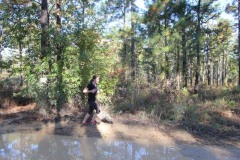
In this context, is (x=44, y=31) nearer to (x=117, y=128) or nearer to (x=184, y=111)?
(x=117, y=128)

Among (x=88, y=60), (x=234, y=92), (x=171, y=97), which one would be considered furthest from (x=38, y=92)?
(x=234, y=92)

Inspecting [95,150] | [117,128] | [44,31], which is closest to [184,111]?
[117,128]

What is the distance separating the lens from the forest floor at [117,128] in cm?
801

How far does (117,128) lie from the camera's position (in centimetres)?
871

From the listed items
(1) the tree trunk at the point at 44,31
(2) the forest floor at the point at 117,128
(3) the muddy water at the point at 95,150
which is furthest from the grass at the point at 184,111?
(1) the tree trunk at the point at 44,31

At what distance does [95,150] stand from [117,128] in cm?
200

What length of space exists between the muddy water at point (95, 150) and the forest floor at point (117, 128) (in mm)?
407

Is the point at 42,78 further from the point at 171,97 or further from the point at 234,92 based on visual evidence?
the point at 234,92

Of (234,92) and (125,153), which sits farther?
(234,92)

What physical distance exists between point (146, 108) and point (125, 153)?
3997mm

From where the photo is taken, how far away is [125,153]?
22.0 ft

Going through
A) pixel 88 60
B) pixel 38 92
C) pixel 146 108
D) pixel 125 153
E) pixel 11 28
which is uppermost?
pixel 11 28

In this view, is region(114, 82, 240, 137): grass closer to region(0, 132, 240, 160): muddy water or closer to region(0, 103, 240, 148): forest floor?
region(0, 103, 240, 148): forest floor

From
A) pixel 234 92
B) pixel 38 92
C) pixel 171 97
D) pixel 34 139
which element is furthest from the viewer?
pixel 234 92
